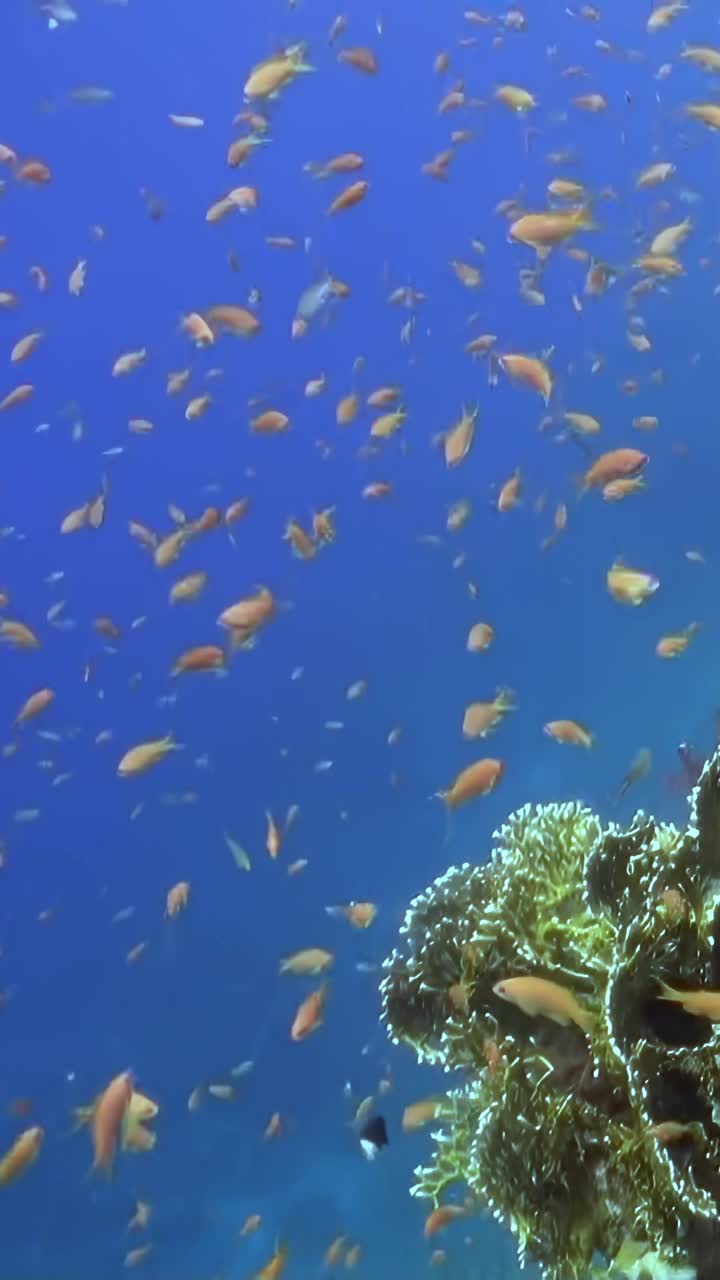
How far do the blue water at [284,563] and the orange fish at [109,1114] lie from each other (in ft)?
36.4

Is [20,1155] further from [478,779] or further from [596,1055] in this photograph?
[596,1055]

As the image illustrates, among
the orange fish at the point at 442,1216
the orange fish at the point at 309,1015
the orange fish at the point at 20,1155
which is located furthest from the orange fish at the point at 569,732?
the orange fish at the point at 20,1155

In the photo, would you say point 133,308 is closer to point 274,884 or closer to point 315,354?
point 315,354

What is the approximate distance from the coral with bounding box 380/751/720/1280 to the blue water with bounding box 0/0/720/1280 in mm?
11569

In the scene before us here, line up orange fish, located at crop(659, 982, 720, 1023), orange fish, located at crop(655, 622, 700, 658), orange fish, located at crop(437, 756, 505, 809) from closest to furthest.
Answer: orange fish, located at crop(659, 982, 720, 1023) → orange fish, located at crop(437, 756, 505, 809) → orange fish, located at crop(655, 622, 700, 658)

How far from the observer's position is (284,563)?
29.2 metres

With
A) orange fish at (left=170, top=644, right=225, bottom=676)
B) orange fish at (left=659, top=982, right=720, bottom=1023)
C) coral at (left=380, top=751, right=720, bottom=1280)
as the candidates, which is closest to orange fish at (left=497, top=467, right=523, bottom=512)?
orange fish at (left=170, top=644, right=225, bottom=676)

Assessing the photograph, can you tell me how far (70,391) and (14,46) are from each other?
24.7ft

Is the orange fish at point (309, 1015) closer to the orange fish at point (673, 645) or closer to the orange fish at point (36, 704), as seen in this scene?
the orange fish at point (673, 645)

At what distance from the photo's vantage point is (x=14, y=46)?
80.1 ft

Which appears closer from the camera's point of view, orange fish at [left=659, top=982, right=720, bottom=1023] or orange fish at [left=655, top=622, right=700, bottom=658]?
orange fish at [left=659, top=982, right=720, bottom=1023]

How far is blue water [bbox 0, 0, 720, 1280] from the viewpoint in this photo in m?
17.7

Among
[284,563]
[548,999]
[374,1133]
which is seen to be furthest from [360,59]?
[284,563]

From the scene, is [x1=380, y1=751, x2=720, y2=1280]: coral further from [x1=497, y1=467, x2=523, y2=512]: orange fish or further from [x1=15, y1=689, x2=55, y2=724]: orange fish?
[x1=15, y1=689, x2=55, y2=724]: orange fish
